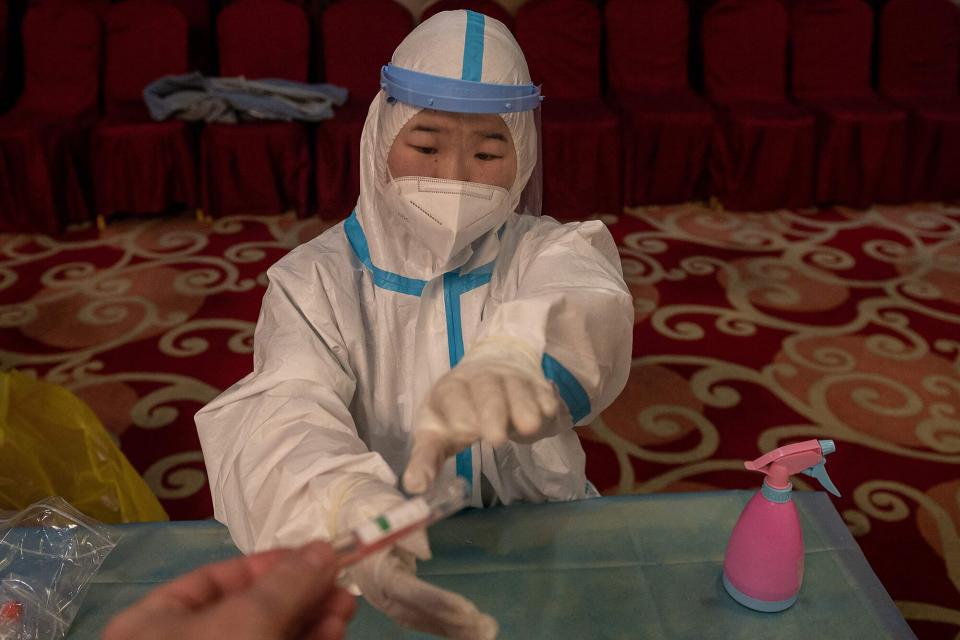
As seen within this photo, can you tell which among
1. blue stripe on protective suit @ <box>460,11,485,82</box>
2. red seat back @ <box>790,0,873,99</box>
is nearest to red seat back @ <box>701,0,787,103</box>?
red seat back @ <box>790,0,873,99</box>

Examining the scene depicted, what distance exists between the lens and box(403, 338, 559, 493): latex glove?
2.37 feet

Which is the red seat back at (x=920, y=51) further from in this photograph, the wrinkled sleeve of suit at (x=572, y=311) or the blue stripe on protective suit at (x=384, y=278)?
the blue stripe on protective suit at (x=384, y=278)

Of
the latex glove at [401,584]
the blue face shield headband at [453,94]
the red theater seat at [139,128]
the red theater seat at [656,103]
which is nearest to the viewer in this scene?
the latex glove at [401,584]

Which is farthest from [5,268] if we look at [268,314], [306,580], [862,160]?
[862,160]

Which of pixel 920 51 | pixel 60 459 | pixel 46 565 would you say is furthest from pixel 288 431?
pixel 920 51

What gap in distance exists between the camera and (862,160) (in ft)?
13.9

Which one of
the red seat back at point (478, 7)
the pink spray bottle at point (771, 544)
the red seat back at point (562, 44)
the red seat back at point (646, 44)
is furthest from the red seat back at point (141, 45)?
the pink spray bottle at point (771, 544)

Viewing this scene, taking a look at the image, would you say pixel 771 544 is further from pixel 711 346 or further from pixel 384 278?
pixel 711 346

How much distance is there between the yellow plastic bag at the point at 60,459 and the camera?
1511 mm

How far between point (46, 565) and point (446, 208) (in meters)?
0.75

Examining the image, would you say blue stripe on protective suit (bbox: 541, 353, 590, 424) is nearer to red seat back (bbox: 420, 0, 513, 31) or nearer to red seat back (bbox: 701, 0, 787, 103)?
red seat back (bbox: 420, 0, 513, 31)

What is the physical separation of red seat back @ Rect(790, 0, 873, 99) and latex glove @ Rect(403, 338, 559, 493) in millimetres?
4336

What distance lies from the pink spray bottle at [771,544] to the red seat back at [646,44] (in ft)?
12.2

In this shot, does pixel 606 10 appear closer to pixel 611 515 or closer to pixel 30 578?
pixel 611 515
